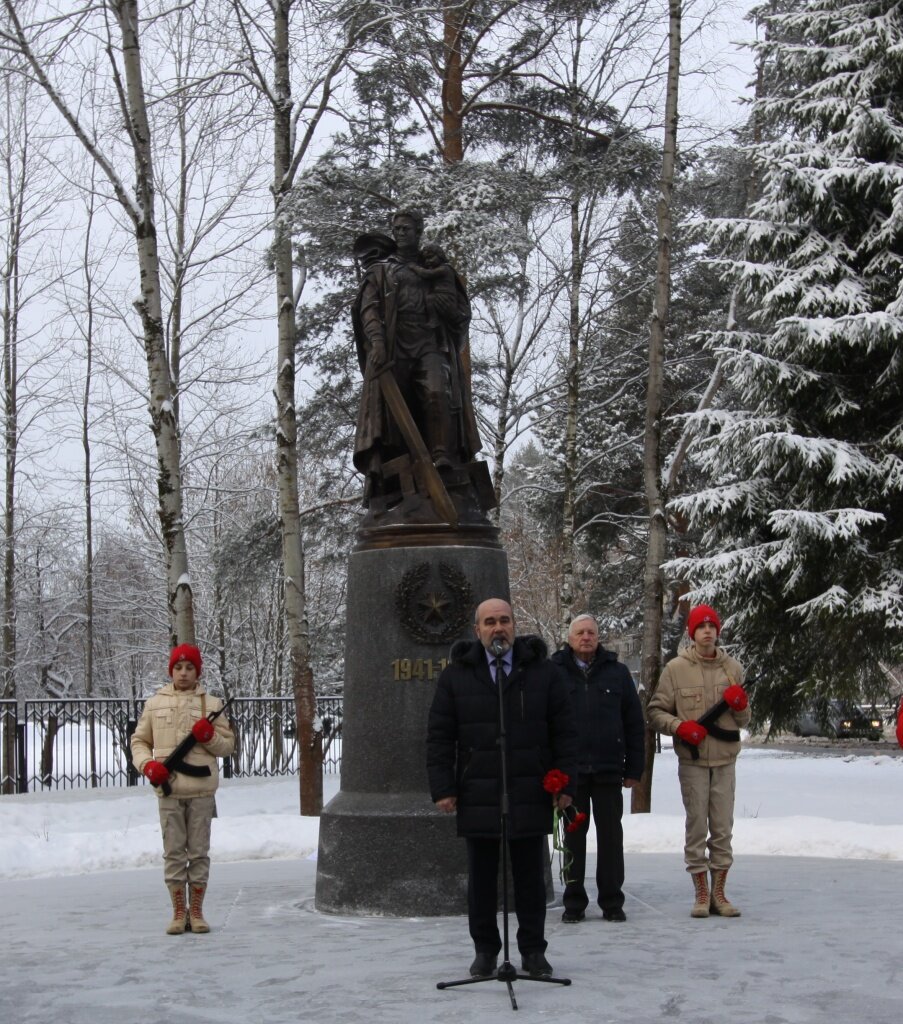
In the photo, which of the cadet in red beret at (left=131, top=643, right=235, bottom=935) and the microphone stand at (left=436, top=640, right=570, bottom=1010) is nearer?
the microphone stand at (left=436, top=640, right=570, bottom=1010)

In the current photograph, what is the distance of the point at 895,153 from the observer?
1599 cm

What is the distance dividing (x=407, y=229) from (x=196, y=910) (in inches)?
187

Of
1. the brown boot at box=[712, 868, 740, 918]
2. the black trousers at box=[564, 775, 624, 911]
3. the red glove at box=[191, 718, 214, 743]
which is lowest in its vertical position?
the brown boot at box=[712, 868, 740, 918]

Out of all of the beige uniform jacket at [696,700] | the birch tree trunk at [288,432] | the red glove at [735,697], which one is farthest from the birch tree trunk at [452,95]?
the red glove at [735,697]

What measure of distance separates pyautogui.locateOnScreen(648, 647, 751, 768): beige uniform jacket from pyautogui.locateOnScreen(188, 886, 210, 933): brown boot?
280 centimetres

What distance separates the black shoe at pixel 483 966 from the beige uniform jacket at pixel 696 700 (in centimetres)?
203

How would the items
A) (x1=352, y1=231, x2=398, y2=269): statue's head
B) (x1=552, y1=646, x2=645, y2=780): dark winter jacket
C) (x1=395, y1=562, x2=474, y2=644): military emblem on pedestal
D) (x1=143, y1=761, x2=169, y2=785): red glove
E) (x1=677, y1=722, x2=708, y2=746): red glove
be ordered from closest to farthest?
(x1=143, y1=761, x2=169, y2=785): red glove < (x1=677, y1=722, x2=708, y2=746): red glove < (x1=552, y1=646, x2=645, y2=780): dark winter jacket < (x1=395, y1=562, x2=474, y2=644): military emblem on pedestal < (x1=352, y1=231, x2=398, y2=269): statue's head

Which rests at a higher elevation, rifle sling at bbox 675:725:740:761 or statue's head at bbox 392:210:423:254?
statue's head at bbox 392:210:423:254

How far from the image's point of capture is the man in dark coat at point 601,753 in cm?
763

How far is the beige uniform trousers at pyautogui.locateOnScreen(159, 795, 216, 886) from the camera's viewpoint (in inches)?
298

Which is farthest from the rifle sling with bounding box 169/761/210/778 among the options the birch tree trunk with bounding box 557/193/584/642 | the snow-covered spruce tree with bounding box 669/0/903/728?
the birch tree trunk with bounding box 557/193/584/642

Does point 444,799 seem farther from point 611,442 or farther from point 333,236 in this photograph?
point 611,442

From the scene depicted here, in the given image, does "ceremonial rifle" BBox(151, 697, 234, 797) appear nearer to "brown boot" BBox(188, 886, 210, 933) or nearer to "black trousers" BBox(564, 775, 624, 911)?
"brown boot" BBox(188, 886, 210, 933)

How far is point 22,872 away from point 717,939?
269 inches
